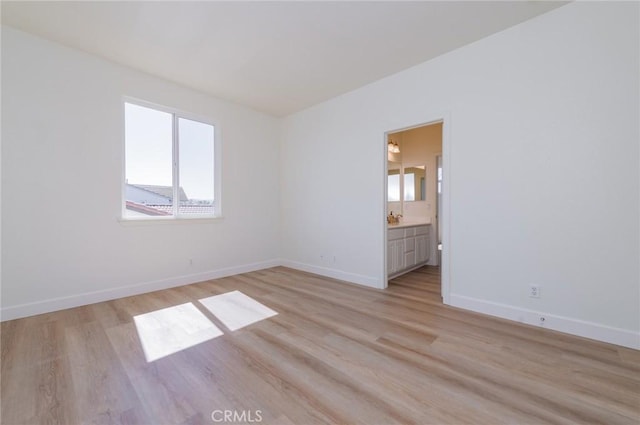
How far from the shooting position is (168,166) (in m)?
3.92

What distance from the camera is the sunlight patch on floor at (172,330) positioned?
2156mm

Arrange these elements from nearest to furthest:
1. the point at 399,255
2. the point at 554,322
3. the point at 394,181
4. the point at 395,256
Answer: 1. the point at 554,322
2. the point at 395,256
3. the point at 399,255
4. the point at 394,181

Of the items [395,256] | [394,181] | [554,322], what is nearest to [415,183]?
[394,181]

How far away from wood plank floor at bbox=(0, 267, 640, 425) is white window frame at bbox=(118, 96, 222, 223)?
137 centimetres

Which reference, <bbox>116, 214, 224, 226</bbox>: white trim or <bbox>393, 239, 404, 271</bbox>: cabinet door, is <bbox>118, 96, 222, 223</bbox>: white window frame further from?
<bbox>393, 239, 404, 271</bbox>: cabinet door

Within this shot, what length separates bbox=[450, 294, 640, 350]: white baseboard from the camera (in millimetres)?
2148

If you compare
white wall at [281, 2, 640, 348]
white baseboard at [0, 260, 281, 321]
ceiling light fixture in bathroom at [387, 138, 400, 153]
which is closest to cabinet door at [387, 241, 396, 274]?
white wall at [281, 2, 640, 348]

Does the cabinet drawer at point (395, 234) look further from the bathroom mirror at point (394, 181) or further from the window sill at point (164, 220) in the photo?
the window sill at point (164, 220)

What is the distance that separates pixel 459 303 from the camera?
302 centimetres

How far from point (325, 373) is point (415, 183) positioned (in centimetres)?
469

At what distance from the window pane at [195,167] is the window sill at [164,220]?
6.0 inches

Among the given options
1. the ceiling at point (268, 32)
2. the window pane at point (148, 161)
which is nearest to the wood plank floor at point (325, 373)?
the window pane at point (148, 161)

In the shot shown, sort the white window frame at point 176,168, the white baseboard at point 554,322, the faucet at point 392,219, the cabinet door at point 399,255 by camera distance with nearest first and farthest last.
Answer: the white baseboard at point 554,322
the white window frame at point 176,168
the cabinet door at point 399,255
the faucet at point 392,219

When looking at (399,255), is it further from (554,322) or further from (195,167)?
→ (195,167)
